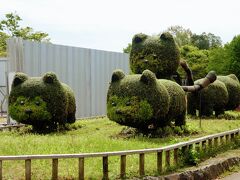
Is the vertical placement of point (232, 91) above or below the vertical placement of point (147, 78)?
below

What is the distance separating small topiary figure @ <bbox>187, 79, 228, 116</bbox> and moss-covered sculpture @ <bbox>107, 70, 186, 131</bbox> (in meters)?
6.46

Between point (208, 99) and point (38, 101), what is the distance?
333 inches

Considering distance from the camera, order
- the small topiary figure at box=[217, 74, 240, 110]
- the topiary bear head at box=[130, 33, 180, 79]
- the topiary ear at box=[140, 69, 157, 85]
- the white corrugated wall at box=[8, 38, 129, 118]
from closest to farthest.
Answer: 1. the topiary ear at box=[140, 69, 157, 85]
2. the topiary bear head at box=[130, 33, 180, 79]
3. the white corrugated wall at box=[8, 38, 129, 118]
4. the small topiary figure at box=[217, 74, 240, 110]

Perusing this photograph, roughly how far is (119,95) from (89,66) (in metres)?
8.63

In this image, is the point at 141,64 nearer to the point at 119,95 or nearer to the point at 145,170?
the point at 119,95

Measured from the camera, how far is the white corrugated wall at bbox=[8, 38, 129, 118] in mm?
17016

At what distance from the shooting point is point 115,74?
12.8 m

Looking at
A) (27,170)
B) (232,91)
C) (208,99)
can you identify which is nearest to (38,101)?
(27,170)

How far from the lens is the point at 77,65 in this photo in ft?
65.8

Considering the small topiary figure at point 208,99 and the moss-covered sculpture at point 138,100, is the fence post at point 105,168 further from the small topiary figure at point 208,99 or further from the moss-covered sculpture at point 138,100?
the small topiary figure at point 208,99

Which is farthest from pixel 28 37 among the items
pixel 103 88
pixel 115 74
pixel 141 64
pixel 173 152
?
pixel 173 152

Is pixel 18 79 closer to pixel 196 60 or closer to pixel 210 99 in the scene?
pixel 210 99

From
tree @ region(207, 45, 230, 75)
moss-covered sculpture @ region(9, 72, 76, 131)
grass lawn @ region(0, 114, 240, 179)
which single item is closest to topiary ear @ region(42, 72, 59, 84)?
moss-covered sculpture @ region(9, 72, 76, 131)

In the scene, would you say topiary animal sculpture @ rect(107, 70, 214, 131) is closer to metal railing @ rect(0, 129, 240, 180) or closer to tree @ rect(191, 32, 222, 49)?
metal railing @ rect(0, 129, 240, 180)
